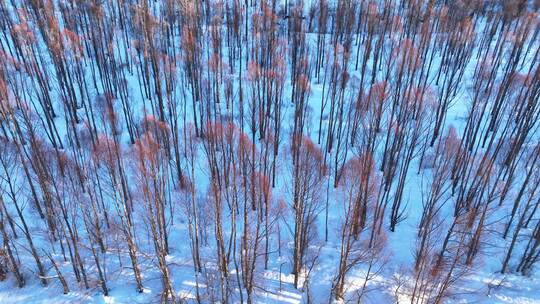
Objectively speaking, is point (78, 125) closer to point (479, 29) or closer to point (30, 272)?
point (30, 272)

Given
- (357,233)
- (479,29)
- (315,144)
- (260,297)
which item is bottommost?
(260,297)

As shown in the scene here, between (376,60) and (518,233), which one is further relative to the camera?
(376,60)

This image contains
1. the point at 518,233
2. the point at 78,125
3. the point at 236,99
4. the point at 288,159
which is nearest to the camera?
the point at 518,233

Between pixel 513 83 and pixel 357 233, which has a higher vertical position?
pixel 513 83

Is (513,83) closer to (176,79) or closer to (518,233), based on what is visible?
(518,233)

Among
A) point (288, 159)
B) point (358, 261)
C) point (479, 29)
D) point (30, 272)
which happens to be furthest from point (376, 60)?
point (30, 272)

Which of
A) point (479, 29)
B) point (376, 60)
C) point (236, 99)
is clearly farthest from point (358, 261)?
point (479, 29)

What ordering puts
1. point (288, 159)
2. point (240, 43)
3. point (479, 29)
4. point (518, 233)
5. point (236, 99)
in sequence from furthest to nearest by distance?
1. point (479, 29)
2. point (240, 43)
3. point (236, 99)
4. point (288, 159)
5. point (518, 233)
